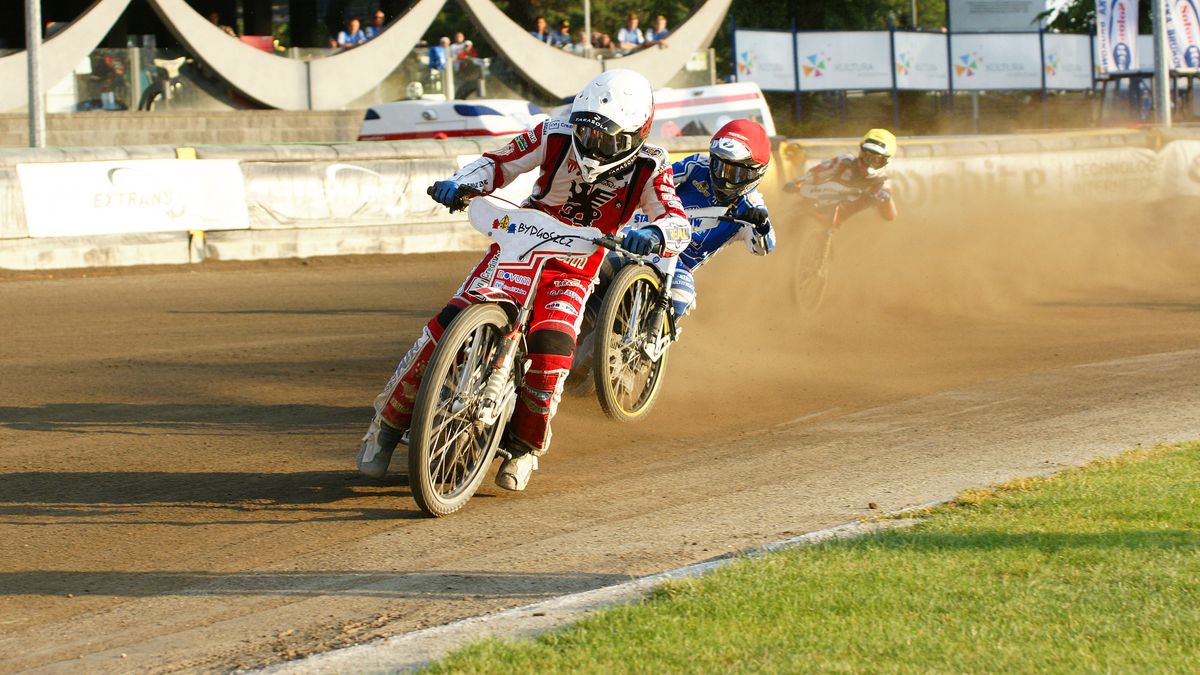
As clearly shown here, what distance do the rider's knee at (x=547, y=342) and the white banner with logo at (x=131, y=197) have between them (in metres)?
10.3

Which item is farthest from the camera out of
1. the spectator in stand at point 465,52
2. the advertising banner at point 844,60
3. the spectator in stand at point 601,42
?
the spectator in stand at point 601,42

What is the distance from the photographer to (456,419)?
639 cm

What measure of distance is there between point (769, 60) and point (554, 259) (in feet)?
114

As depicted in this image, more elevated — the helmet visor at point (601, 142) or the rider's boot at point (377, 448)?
the helmet visor at point (601, 142)

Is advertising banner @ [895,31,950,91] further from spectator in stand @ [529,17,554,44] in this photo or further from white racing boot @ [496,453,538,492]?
white racing boot @ [496,453,538,492]

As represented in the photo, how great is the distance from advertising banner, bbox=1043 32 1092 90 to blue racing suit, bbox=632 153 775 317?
128ft

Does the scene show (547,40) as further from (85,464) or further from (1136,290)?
(85,464)

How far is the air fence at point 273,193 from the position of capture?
50.9ft

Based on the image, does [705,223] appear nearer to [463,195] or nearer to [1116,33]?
[463,195]

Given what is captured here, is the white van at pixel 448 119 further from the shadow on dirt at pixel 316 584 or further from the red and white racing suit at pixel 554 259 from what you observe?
the shadow on dirt at pixel 316 584

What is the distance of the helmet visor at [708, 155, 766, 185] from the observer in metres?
9.74

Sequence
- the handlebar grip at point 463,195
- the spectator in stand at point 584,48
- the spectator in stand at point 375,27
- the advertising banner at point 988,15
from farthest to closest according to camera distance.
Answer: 1. the advertising banner at point 988,15
2. the spectator in stand at point 584,48
3. the spectator in stand at point 375,27
4. the handlebar grip at point 463,195

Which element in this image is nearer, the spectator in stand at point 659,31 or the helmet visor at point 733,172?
the helmet visor at point 733,172

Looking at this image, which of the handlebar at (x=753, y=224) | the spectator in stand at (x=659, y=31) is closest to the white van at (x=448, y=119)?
the spectator in stand at (x=659, y=31)
